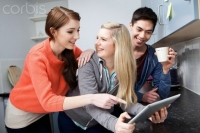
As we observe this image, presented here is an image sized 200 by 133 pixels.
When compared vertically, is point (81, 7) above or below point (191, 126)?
above

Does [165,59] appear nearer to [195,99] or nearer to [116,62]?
[116,62]

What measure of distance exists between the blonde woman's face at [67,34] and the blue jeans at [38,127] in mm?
606

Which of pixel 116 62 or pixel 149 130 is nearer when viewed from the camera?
pixel 149 130

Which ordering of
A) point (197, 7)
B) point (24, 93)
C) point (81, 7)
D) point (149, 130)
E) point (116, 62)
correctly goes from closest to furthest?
point (197, 7)
point (149, 130)
point (116, 62)
point (24, 93)
point (81, 7)

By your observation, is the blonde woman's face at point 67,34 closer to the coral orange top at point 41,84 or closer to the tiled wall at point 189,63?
the coral orange top at point 41,84

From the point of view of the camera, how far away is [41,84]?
0.95m

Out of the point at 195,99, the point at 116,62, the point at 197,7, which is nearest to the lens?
the point at 197,7

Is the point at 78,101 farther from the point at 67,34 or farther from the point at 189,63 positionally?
the point at 189,63

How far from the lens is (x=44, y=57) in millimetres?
1020

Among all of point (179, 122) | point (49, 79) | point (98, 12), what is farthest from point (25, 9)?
point (179, 122)

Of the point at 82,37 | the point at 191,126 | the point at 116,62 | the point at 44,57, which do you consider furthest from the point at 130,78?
the point at 82,37

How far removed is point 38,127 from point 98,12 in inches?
67.5

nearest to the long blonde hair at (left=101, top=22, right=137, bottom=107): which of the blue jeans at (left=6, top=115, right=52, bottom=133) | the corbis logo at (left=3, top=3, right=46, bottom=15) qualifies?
the blue jeans at (left=6, top=115, right=52, bottom=133)

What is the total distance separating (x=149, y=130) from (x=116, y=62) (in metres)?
0.35
